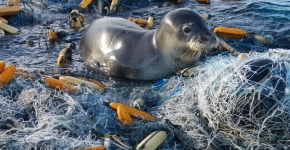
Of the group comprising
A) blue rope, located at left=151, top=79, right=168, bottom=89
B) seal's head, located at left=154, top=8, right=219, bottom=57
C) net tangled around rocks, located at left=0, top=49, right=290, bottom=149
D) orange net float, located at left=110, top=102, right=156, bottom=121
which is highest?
seal's head, located at left=154, top=8, right=219, bottom=57

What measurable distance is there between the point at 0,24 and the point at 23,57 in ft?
6.24

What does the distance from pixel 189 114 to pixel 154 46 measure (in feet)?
8.52

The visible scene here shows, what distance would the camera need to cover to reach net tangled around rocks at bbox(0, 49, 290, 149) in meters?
3.80

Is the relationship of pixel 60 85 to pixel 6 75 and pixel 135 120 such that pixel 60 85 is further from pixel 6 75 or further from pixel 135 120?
pixel 135 120

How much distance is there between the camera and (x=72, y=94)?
5336 millimetres

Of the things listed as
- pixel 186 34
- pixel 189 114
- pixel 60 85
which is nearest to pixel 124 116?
pixel 189 114

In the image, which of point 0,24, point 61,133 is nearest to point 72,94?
point 61,133

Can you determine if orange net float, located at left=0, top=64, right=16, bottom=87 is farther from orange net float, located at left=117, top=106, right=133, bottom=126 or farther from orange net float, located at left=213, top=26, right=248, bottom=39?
orange net float, located at left=213, top=26, right=248, bottom=39

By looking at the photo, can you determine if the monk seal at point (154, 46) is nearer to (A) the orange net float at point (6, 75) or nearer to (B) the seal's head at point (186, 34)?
(B) the seal's head at point (186, 34)

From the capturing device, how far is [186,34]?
21.0 feet

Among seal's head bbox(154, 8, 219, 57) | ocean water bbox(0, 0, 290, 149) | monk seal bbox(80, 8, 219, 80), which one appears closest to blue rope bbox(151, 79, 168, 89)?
ocean water bbox(0, 0, 290, 149)

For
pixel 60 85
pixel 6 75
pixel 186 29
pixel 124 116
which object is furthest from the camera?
pixel 186 29

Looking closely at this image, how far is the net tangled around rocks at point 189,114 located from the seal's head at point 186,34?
1117mm

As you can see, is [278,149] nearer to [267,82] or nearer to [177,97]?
[267,82]
